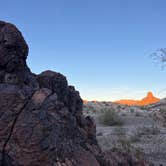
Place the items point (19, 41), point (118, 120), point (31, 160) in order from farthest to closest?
1. point (118, 120)
2. point (19, 41)
3. point (31, 160)

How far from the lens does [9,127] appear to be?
5707mm

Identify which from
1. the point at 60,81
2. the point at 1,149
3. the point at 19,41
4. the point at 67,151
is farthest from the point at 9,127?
the point at 60,81


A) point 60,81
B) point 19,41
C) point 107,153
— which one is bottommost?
point 107,153

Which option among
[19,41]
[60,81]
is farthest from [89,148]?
[19,41]

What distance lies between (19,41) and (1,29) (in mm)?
358

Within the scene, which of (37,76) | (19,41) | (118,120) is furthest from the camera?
(118,120)

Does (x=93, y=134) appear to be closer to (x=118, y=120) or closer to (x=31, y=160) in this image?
(x=31, y=160)

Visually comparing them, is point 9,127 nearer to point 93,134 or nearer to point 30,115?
point 30,115

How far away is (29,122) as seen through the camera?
18.7ft

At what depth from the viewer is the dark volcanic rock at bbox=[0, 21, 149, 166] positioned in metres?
5.58

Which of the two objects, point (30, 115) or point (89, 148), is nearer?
point (30, 115)

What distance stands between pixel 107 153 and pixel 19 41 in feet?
8.29

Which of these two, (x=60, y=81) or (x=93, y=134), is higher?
(x=60, y=81)

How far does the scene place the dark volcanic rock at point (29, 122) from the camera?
5.58m
